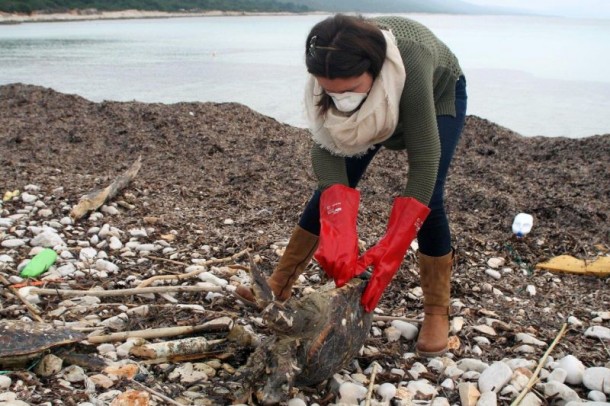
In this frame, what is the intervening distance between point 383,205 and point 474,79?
5.32 meters

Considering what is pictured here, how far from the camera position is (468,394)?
2215mm

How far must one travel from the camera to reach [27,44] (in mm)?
14234

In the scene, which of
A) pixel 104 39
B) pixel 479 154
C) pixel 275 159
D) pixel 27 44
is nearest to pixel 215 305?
pixel 275 159

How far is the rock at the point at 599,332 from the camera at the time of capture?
2.66 metres

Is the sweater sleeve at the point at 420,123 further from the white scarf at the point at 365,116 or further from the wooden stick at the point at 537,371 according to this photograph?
the wooden stick at the point at 537,371

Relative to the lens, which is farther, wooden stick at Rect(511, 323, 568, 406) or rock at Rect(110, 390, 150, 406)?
wooden stick at Rect(511, 323, 568, 406)

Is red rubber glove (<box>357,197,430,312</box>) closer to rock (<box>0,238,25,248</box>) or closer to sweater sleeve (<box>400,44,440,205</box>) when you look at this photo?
sweater sleeve (<box>400,44,440,205</box>)

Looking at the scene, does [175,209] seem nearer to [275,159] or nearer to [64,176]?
[64,176]

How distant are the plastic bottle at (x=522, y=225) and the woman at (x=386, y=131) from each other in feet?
4.57

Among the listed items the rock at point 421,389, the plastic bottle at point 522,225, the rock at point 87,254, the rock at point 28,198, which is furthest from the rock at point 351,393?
the rock at point 28,198

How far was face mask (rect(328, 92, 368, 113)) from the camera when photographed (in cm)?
214

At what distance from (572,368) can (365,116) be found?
1.17m

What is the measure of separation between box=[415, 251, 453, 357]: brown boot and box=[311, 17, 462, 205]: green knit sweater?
39cm

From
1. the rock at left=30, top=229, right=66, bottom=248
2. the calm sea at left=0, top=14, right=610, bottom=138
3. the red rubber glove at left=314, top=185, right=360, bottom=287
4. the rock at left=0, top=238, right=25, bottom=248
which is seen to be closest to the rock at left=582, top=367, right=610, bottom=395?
the red rubber glove at left=314, top=185, right=360, bottom=287
